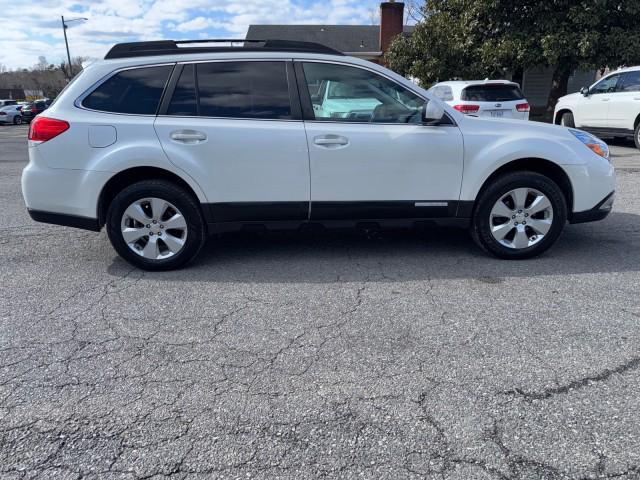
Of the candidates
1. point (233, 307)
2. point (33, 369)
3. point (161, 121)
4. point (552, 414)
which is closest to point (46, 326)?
point (33, 369)

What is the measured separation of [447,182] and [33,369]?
11.3 ft

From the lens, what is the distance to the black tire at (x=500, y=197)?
15.2 ft

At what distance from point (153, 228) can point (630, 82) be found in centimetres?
1184

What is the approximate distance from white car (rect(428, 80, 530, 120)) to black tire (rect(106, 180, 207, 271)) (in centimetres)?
817

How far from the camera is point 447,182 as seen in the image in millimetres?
4609

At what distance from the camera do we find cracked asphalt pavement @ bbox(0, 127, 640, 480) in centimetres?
233

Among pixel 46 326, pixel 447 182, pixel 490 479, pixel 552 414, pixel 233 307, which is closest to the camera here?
pixel 490 479

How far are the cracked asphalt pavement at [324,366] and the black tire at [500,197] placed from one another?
0.13 metres

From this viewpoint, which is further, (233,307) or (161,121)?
(161,121)

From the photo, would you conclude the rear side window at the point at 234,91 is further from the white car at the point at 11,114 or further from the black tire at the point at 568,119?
the white car at the point at 11,114

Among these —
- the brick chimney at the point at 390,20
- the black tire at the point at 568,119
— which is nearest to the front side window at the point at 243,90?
the black tire at the point at 568,119

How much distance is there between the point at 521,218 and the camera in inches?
186

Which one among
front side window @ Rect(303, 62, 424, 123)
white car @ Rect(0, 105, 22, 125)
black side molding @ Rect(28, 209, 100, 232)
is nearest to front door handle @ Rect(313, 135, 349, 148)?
front side window @ Rect(303, 62, 424, 123)

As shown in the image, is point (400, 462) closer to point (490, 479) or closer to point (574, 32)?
point (490, 479)
